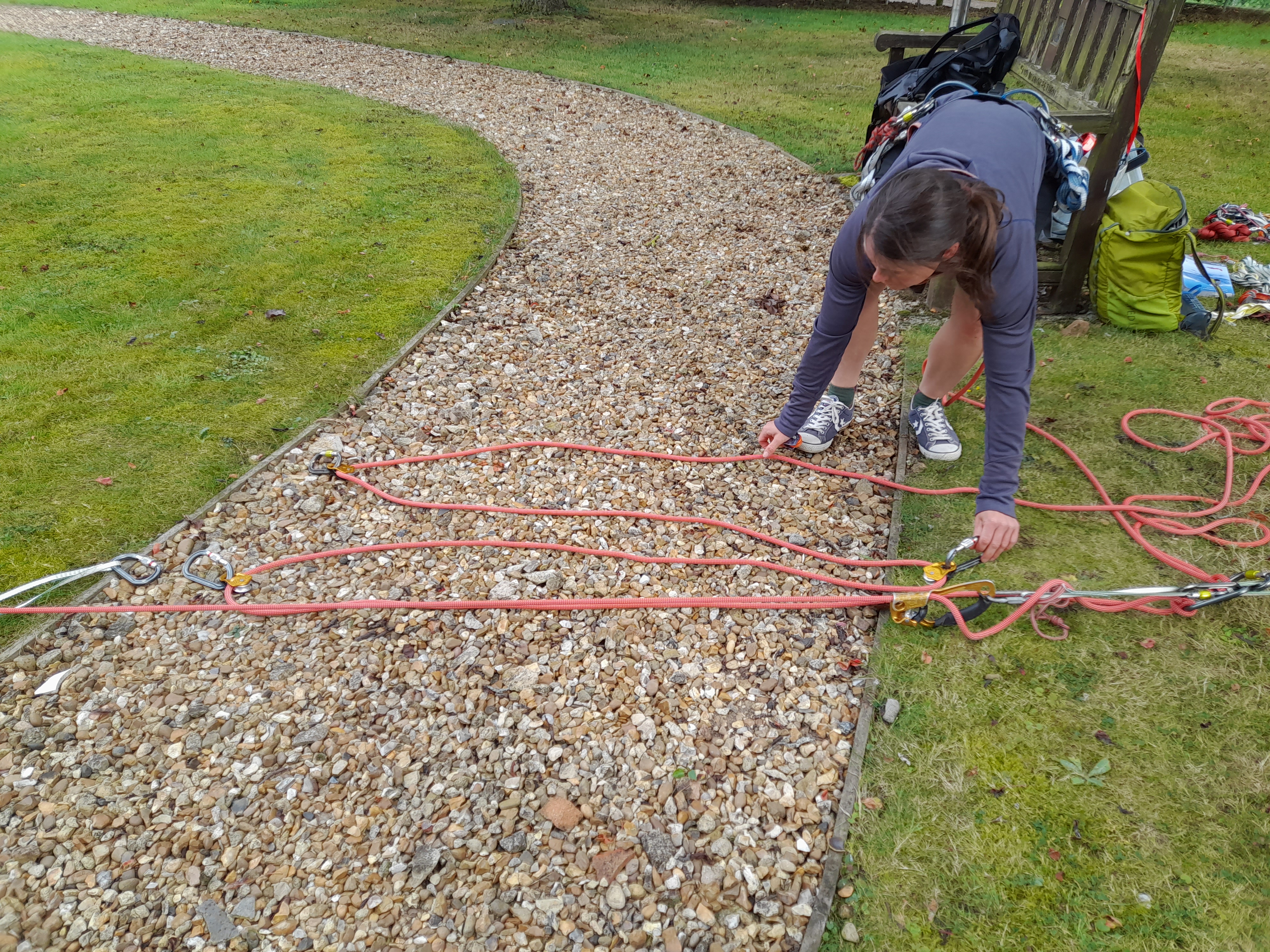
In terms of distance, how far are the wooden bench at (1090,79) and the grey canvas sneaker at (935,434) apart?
164 centimetres

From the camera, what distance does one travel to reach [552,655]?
261cm

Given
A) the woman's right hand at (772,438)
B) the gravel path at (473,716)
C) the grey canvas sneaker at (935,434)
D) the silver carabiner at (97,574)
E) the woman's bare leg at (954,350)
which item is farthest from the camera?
the grey canvas sneaker at (935,434)

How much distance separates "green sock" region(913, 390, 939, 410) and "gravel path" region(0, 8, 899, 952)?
213 millimetres

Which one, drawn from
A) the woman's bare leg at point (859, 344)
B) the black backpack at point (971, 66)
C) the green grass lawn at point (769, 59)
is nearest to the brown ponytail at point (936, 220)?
the woman's bare leg at point (859, 344)

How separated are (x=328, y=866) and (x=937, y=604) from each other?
7.15 feet

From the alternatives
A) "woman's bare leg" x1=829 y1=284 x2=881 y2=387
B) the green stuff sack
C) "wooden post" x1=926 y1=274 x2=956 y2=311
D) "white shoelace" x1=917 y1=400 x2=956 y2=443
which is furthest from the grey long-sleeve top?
the green stuff sack

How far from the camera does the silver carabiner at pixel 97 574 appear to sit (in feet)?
8.83

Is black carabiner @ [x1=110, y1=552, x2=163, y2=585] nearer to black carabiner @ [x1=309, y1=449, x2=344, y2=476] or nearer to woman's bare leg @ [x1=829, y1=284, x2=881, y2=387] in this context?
black carabiner @ [x1=309, y1=449, x2=344, y2=476]

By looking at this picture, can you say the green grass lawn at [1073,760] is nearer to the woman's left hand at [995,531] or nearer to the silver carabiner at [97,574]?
the woman's left hand at [995,531]

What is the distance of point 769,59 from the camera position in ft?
36.9

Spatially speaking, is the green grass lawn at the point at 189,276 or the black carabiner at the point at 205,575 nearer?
the black carabiner at the point at 205,575

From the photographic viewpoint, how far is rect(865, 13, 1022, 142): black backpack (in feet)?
9.89

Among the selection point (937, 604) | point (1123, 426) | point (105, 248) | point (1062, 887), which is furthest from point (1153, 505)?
point (105, 248)

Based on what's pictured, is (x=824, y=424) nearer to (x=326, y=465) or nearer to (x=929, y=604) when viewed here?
(x=929, y=604)
